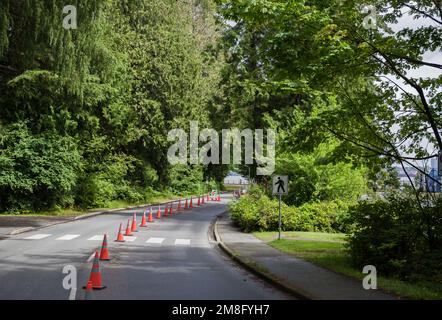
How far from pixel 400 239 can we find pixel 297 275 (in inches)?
111

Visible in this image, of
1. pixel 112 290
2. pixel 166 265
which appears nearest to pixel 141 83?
pixel 166 265

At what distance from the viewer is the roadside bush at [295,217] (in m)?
25.9

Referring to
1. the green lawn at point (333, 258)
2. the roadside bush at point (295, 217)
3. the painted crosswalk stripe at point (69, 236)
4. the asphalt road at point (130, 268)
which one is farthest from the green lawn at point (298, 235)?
the painted crosswalk stripe at point (69, 236)

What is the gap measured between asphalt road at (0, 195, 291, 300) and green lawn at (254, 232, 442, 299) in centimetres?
235

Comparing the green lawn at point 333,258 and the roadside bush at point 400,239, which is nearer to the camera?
the green lawn at point 333,258

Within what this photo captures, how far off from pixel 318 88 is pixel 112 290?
7.02 metres

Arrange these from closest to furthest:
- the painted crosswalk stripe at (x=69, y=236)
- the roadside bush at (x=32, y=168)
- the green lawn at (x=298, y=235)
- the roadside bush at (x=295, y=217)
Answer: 1. the painted crosswalk stripe at (x=69, y=236)
2. the green lawn at (x=298, y=235)
3. the roadside bush at (x=295, y=217)
4. the roadside bush at (x=32, y=168)

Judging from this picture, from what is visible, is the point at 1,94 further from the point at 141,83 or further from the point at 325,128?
the point at 325,128

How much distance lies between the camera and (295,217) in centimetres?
2598

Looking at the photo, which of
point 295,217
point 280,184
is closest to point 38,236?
point 280,184

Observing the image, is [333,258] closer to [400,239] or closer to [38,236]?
[400,239]

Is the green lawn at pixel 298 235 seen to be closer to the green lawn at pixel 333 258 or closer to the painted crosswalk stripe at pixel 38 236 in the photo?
the green lawn at pixel 333 258

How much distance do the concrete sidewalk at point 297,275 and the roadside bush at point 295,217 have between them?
5.13 m

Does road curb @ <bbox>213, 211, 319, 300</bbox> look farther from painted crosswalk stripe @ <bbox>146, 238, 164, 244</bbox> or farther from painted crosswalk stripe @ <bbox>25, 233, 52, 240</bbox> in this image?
painted crosswalk stripe @ <bbox>25, 233, 52, 240</bbox>
